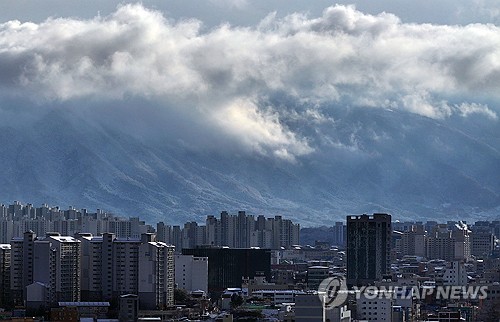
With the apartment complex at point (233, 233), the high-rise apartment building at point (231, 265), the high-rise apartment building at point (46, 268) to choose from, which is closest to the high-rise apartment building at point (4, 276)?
the high-rise apartment building at point (46, 268)

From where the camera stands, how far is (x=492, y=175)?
118062mm

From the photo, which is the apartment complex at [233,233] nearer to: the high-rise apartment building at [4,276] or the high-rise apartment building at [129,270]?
the high-rise apartment building at [129,270]

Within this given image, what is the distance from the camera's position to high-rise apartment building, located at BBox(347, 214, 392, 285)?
49375 millimetres

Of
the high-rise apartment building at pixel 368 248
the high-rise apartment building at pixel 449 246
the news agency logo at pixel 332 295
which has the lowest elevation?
the news agency logo at pixel 332 295

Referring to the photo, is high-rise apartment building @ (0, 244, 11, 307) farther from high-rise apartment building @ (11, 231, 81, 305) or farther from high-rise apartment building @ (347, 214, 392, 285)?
high-rise apartment building @ (347, 214, 392, 285)

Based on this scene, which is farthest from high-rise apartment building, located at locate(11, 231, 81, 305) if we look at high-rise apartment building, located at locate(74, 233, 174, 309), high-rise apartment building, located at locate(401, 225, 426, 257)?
high-rise apartment building, located at locate(401, 225, 426, 257)

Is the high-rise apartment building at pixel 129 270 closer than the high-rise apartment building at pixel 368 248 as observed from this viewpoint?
Yes

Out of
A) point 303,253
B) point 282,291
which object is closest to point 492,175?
point 303,253

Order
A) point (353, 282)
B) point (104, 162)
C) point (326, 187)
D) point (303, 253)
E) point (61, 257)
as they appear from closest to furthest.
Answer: point (61, 257)
point (353, 282)
point (303, 253)
point (104, 162)
point (326, 187)

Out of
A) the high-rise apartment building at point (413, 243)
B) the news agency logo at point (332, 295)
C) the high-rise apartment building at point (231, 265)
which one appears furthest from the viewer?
the high-rise apartment building at point (413, 243)

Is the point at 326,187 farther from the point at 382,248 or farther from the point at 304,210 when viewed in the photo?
the point at 382,248

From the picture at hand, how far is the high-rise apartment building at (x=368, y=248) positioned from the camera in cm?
4938

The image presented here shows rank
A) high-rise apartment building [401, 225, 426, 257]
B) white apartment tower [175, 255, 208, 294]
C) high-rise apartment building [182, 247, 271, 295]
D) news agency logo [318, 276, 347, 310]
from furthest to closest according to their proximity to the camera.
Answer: high-rise apartment building [401, 225, 426, 257]
high-rise apartment building [182, 247, 271, 295]
white apartment tower [175, 255, 208, 294]
news agency logo [318, 276, 347, 310]

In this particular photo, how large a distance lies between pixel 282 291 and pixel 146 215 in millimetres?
56664
